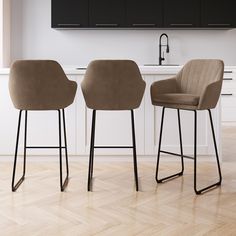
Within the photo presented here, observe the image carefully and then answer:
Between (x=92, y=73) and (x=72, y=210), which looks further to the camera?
(x=92, y=73)

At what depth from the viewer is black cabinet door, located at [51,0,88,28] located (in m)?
6.44

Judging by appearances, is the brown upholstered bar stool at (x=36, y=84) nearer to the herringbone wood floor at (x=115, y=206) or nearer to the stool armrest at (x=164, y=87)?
the herringbone wood floor at (x=115, y=206)

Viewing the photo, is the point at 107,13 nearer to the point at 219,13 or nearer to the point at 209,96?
the point at 219,13

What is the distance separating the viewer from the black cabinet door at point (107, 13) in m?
6.46

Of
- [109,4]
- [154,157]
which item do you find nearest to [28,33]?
[109,4]

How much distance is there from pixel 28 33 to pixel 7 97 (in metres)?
3.21

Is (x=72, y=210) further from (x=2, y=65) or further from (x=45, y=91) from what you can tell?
(x=2, y=65)

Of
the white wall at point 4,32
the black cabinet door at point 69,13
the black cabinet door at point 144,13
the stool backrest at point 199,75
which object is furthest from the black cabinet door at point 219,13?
the stool backrest at point 199,75

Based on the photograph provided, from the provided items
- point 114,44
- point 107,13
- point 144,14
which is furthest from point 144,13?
point 114,44

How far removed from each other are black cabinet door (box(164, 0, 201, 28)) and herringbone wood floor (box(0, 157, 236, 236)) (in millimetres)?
3538

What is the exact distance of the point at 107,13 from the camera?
255 inches

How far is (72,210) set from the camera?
251cm

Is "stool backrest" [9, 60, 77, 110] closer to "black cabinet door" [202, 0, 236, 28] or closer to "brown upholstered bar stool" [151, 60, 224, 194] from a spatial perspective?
"brown upholstered bar stool" [151, 60, 224, 194]

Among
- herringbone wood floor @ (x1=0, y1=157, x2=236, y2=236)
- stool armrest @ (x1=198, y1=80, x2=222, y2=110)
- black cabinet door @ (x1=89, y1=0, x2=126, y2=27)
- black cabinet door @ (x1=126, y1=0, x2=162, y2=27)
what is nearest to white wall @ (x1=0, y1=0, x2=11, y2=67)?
black cabinet door @ (x1=89, y1=0, x2=126, y2=27)
